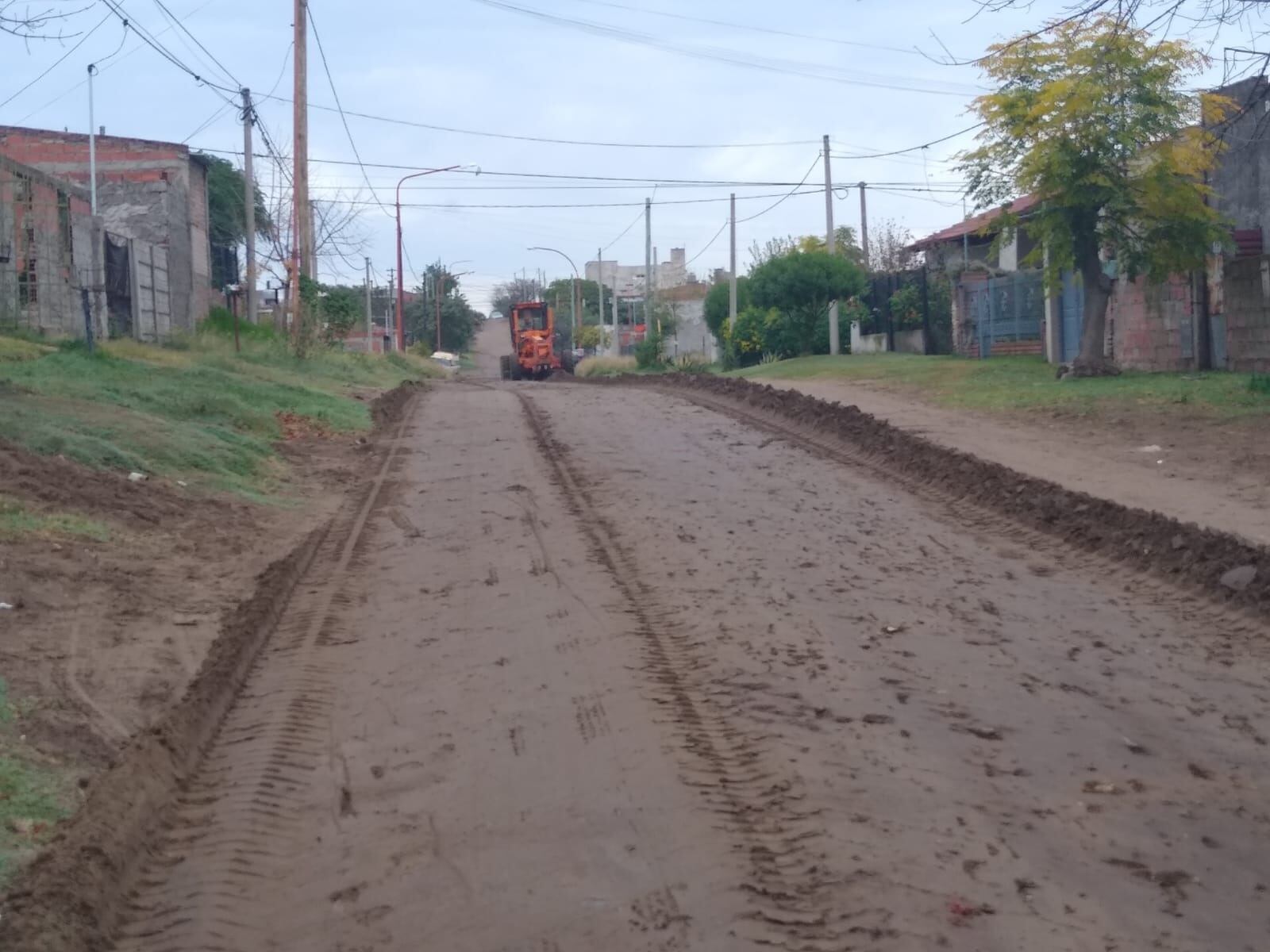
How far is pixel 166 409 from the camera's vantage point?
56.9 feet

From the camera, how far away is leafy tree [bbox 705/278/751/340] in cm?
4475

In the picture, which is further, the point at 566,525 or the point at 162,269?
the point at 162,269

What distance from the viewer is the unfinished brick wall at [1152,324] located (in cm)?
2439

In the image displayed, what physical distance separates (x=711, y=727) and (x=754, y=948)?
7.08 feet

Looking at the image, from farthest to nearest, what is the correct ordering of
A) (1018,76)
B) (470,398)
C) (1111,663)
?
1. (470,398)
2. (1018,76)
3. (1111,663)

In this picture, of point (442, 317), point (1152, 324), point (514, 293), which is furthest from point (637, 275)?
point (1152, 324)

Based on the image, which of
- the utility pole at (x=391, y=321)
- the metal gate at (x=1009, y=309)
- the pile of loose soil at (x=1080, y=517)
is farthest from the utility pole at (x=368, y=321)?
the pile of loose soil at (x=1080, y=517)

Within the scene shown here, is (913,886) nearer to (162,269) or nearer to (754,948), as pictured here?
(754,948)

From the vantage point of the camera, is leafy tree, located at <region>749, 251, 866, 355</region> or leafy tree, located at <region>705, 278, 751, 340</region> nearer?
leafy tree, located at <region>749, 251, 866, 355</region>

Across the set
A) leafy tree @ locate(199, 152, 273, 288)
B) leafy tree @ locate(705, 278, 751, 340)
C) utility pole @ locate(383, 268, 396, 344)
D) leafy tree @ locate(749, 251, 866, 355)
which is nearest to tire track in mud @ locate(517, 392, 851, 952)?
leafy tree @ locate(749, 251, 866, 355)

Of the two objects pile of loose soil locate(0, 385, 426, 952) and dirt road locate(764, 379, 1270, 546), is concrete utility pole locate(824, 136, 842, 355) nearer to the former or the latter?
dirt road locate(764, 379, 1270, 546)

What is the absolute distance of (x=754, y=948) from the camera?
14.4ft

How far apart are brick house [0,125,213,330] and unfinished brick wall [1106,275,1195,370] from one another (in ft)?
87.2

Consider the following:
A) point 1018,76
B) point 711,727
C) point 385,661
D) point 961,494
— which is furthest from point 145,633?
point 1018,76
